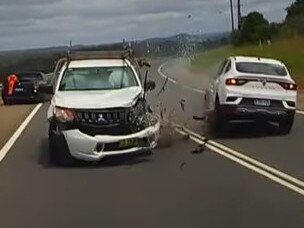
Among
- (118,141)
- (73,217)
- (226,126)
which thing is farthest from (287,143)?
(73,217)

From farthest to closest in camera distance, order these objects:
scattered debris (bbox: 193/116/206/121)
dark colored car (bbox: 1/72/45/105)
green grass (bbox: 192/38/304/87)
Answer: green grass (bbox: 192/38/304/87) < dark colored car (bbox: 1/72/45/105) < scattered debris (bbox: 193/116/206/121)

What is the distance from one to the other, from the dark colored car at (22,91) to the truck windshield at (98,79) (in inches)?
906

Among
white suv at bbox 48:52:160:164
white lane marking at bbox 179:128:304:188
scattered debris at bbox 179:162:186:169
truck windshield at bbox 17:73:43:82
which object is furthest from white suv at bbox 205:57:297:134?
truck windshield at bbox 17:73:43:82

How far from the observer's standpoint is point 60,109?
53.9 feet

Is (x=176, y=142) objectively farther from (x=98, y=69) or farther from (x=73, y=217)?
(x=73, y=217)

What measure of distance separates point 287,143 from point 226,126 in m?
3.15

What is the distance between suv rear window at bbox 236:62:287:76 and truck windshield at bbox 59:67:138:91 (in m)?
4.23

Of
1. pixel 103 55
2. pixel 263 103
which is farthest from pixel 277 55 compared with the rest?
pixel 103 55

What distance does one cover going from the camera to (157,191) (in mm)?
12961

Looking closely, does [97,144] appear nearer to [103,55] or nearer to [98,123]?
[98,123]

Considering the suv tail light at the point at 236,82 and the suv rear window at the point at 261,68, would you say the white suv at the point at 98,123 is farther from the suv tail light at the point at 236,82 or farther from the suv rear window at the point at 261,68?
the suv rear window at the point at 261,68

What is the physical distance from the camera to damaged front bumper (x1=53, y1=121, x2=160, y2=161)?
16.0 meters

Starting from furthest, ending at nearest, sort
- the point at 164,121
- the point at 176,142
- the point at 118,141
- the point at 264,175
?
the point at 164,121, the point at 176,142, the point at 118,141, the point at 264,175

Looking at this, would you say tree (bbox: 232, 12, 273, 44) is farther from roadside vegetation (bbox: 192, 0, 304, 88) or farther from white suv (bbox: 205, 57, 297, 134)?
white suv (bbox: 205, 57, 297, 134)
